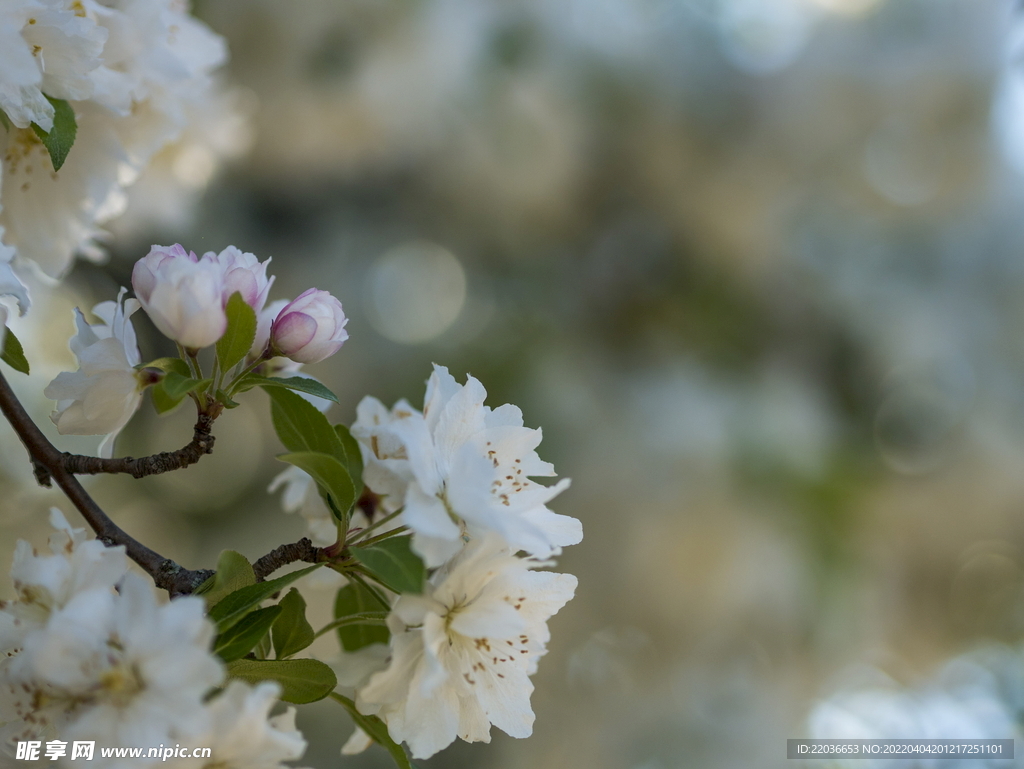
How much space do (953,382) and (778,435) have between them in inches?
12.9

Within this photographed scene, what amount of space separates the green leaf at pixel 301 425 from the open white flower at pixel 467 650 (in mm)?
74

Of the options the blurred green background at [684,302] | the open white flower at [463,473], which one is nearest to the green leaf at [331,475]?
the open white flower at [463,473]

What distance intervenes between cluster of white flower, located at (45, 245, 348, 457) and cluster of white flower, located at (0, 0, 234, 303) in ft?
0.38

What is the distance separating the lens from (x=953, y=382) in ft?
3.99

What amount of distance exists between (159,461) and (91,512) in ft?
0.11

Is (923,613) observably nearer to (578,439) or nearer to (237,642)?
(578,439)

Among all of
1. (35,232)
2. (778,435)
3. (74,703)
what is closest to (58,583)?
(74,703)

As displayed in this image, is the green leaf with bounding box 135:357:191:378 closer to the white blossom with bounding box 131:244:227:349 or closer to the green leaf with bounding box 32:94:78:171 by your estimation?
the white blossom with bounding box 131:244:227:349

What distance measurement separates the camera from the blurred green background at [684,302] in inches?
42.9

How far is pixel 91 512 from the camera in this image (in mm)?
303

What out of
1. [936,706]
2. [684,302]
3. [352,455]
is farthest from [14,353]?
[936,706]

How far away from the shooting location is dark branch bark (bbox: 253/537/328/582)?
0.31m

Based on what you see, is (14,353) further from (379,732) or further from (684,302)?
(684,302)

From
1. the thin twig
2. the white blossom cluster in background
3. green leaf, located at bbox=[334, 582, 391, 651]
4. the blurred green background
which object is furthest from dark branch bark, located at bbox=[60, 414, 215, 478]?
the white blossom cluster in background
